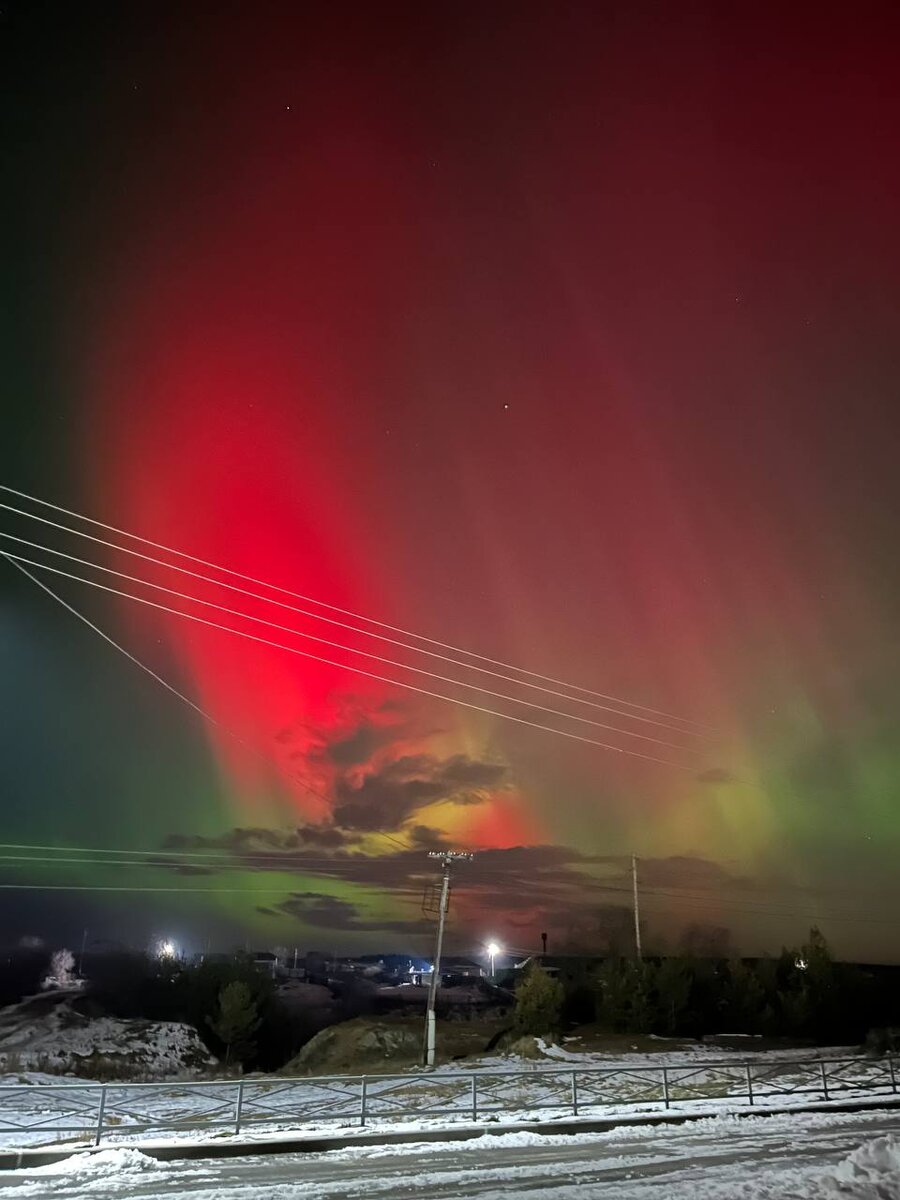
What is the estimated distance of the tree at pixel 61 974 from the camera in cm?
10381

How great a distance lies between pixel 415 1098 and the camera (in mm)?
26531

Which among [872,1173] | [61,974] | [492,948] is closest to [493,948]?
[492,948]

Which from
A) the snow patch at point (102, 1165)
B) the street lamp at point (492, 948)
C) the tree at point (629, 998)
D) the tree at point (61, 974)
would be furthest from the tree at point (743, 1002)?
the tree at point (61, 974)

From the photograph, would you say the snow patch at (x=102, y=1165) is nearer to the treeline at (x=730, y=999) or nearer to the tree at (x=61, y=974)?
the treeline at (x=730, y=999)

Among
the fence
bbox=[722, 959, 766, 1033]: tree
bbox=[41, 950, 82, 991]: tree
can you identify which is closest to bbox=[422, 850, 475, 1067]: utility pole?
the fence


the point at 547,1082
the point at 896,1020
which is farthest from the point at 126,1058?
the point at 896,1020

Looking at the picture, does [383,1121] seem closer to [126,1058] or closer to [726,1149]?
[726,1149]

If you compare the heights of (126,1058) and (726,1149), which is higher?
(726,1149)

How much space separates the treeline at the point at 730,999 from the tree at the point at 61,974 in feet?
240

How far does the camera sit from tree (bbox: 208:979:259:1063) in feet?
222

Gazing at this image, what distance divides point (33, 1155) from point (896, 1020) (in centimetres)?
6127

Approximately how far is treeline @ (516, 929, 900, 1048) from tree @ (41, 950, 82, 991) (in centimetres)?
7302

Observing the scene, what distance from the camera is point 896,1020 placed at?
5869 cm

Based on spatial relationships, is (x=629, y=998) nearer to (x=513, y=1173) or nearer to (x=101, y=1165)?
(x=513, y=1173)
